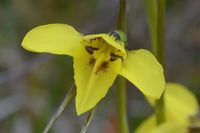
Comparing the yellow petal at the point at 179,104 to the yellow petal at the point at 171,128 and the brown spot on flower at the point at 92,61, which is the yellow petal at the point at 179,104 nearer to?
the yellow petal at the point at 171,128

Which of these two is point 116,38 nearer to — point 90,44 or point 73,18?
point 90,44

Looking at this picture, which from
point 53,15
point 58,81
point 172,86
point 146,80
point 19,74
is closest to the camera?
point 146,80

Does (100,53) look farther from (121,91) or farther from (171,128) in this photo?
(171,128)

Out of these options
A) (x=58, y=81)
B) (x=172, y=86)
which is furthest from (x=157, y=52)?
(x=58, y=81)

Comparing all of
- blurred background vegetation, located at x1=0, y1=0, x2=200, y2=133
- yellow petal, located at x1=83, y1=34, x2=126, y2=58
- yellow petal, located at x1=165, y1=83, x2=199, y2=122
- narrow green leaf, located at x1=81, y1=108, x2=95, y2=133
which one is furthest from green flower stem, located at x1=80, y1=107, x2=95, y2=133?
blurred background vegetation, located at x1=0, y1=0, x2=200, y2=133

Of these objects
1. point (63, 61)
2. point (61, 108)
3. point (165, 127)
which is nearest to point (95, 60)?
point (61, 108)

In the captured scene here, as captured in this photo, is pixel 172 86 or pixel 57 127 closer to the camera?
pixel 172 86
